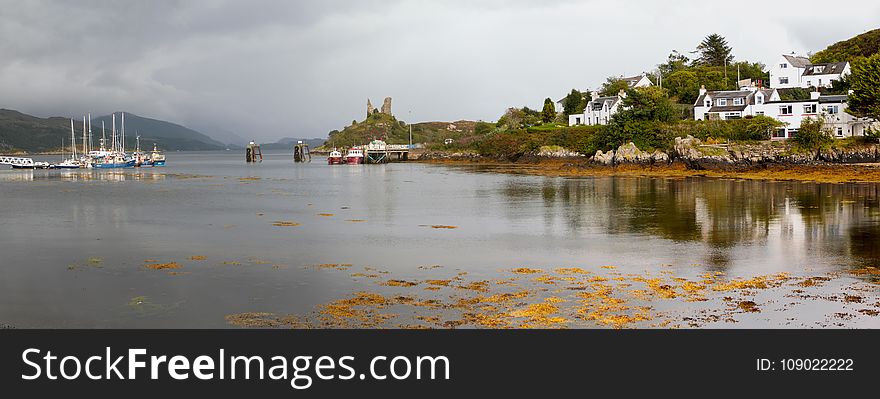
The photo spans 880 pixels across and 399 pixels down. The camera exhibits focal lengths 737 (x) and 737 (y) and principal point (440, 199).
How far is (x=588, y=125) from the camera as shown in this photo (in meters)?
102

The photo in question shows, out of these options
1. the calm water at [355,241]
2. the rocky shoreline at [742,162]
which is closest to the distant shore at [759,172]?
the rocky shoreline at [742,162]

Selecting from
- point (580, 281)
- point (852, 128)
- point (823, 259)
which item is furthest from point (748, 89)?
point (580, 281)

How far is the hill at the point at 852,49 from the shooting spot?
10278 centimetres

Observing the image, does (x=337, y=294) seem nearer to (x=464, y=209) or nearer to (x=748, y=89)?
(x=464, y=209)

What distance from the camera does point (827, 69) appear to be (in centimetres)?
8588

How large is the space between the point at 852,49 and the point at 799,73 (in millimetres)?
27654

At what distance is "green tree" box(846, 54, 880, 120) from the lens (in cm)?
6159

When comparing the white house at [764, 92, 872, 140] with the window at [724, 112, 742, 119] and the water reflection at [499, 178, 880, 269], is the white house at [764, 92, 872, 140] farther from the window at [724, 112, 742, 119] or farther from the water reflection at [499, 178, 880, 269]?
the water reflection at [499, 178, 880, 269]

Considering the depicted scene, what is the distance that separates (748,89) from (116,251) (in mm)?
77834

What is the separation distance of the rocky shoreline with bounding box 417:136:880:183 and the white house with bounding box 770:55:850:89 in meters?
26.5

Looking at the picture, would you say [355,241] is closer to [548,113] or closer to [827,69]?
[827,69]

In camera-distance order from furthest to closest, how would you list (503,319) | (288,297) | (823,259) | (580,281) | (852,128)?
1. (852,128)
2. (823,259)
3. (580,281)
4. (288,297)
5. (503,319)

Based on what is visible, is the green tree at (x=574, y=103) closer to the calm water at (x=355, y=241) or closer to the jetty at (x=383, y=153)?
the jetty at (x=383, y=153)

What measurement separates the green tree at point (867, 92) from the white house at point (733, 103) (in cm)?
1125
